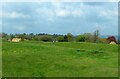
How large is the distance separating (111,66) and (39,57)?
396 centimetres

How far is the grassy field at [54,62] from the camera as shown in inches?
496

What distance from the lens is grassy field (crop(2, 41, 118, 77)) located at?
1259 cm

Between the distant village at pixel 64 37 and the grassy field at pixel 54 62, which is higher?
the distant village at pixel 64 37

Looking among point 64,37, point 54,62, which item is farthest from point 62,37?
point 54,62

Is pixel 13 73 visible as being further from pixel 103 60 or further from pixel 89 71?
pixel 103 60

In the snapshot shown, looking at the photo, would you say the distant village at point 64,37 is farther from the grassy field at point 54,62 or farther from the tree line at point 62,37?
the grassy field at point 54,62

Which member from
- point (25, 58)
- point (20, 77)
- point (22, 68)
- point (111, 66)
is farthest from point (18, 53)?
point (111, 66)

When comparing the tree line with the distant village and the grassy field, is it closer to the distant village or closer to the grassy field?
the distant village

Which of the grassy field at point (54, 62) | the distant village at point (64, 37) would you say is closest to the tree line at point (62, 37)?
the distant village at point (64, 37)

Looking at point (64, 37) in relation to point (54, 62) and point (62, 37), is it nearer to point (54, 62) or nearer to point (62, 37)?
point (62, 37)

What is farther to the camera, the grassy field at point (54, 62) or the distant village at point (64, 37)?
the distant village at point (64, 37)

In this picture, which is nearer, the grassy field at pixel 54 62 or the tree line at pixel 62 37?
the grassy field at pixel 54 62

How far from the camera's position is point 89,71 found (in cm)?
1285

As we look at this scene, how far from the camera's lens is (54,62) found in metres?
14.4
